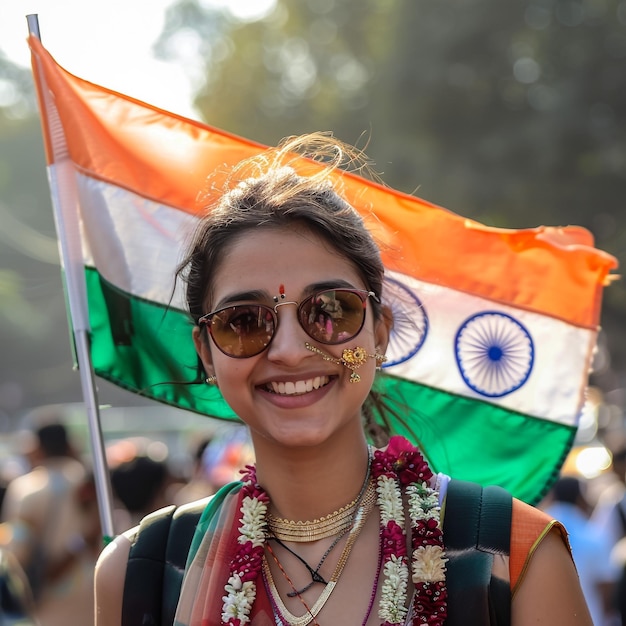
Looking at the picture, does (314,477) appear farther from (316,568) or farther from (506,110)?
(506,110)

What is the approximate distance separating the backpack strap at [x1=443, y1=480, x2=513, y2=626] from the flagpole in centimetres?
121

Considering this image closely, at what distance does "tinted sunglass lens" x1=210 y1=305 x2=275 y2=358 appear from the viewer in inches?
91.7

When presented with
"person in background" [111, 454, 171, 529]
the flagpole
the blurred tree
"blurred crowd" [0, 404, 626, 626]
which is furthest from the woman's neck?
the blurred tree

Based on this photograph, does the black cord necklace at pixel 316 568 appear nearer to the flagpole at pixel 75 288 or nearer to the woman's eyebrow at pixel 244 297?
the woman's eyebrow at pixel 244 297

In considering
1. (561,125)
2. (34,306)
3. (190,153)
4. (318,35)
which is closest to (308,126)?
(318,35)

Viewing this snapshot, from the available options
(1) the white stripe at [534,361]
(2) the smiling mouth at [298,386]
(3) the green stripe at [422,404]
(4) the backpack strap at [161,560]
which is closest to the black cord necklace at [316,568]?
(4) the backpack strap at [161,560]

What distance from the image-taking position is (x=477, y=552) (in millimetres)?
2201

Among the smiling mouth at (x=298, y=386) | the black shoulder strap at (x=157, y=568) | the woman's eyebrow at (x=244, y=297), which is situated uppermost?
the woman's eyebrow at (x=244, y=297)

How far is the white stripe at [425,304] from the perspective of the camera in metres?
3.69

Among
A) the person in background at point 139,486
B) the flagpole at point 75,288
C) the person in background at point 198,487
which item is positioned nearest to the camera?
the flagpole at point 75,288

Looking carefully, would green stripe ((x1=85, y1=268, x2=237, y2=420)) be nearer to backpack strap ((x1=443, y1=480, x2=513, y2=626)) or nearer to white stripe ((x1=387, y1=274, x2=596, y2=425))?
white stripe ((x1=387, y1=274, x2=596, y2=425))

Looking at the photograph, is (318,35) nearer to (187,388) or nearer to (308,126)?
(308,126)

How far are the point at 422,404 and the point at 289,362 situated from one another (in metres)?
1.57

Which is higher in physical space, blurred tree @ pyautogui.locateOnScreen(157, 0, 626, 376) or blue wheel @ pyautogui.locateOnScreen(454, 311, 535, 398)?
blurred tree @ pyautogui.locateOnScreen(157, 0, 626, 376)
